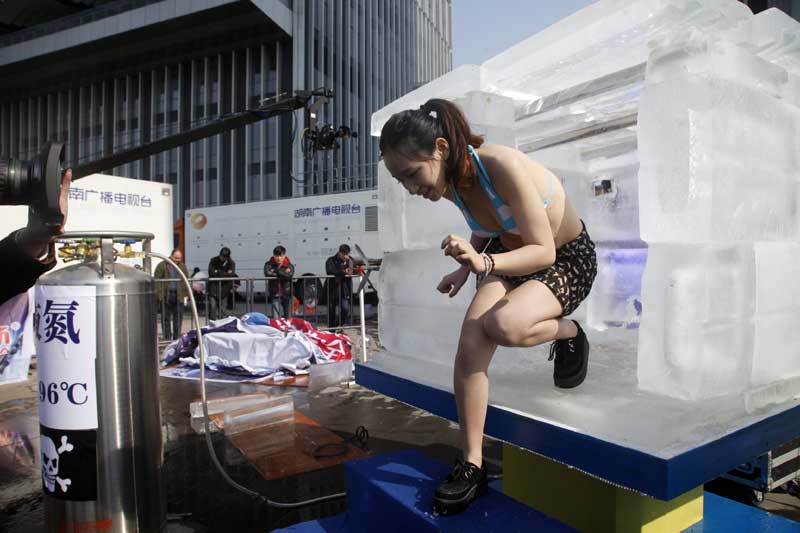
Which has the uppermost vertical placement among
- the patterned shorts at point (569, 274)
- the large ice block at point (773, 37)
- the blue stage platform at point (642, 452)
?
the large ice block at point (773, 37)

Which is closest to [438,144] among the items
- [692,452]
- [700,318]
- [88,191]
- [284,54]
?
[700,318]

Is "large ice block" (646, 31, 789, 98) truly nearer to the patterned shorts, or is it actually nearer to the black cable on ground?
the patterned shorts

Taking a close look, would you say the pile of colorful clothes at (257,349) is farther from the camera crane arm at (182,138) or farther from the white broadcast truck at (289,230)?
the white broadcast truck at (289,230)

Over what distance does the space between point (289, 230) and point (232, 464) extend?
444 inches

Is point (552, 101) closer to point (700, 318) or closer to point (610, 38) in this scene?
point (610, 38)

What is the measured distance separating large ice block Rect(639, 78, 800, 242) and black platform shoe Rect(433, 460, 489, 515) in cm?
113

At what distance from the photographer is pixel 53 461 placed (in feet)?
6.96

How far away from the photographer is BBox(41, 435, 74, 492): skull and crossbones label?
6.89 ft

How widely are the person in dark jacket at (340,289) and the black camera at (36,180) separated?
7.24m

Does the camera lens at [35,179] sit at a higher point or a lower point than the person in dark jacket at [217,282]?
higher

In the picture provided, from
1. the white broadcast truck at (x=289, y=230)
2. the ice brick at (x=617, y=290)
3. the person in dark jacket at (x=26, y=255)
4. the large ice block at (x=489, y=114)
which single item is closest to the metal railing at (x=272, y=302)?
the white broadcast truck at (x=289, y=230)

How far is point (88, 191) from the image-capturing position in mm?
8727

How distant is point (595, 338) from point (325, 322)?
7928 mm

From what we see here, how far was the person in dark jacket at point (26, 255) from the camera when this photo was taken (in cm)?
192
